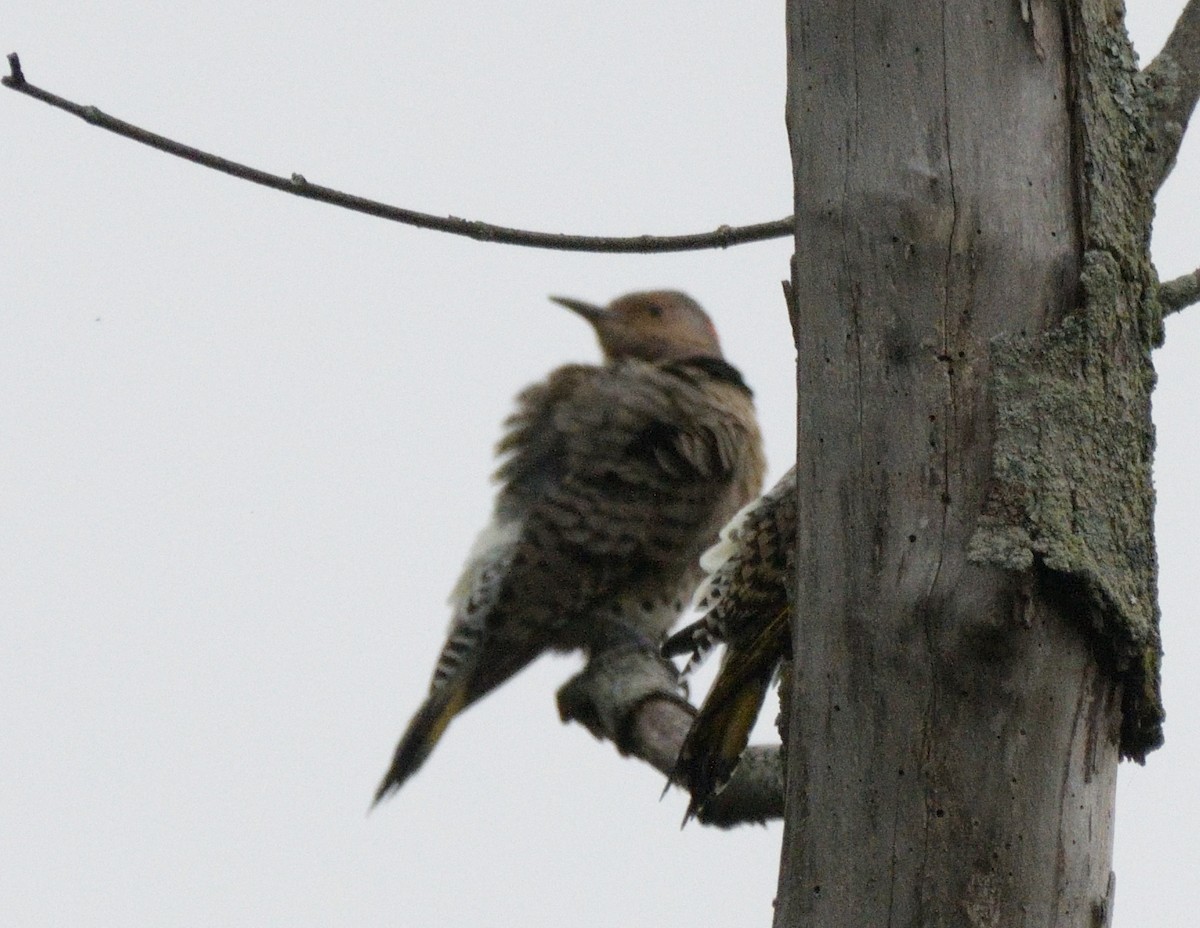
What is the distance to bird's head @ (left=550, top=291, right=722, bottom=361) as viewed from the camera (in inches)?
260

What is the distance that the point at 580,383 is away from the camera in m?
6.02

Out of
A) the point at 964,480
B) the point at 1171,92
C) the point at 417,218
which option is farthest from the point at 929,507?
the point at 417,218

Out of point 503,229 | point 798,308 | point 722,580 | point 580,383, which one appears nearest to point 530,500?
point 580,383

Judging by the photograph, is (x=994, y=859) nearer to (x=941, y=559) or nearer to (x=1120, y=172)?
(x=941, y=559)

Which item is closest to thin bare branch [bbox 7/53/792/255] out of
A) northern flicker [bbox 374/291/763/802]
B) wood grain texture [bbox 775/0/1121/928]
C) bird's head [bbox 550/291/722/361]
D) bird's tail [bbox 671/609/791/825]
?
wood grain texture [bbox 775/0/1121/928]

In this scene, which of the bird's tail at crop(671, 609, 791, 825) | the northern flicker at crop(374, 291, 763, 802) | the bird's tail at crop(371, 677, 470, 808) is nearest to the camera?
the bird's tail at crop(671, 609, 791, 825)

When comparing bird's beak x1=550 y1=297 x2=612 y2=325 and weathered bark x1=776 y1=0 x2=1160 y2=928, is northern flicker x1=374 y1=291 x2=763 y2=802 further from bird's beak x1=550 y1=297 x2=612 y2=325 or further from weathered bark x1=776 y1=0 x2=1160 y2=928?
weathered bark x1=776 y1=0 x2=1160 y2=928

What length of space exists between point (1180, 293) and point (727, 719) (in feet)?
4.28

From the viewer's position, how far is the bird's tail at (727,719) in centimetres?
296

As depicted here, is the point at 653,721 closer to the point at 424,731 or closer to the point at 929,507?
the point at 929,507

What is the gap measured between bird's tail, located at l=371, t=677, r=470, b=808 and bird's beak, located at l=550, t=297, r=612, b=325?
181 centimetres

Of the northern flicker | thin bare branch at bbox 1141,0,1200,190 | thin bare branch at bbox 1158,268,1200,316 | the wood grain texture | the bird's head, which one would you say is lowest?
the wood grain texture

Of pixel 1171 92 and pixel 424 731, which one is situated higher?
pixel 1171 92

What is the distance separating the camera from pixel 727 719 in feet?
9.75
